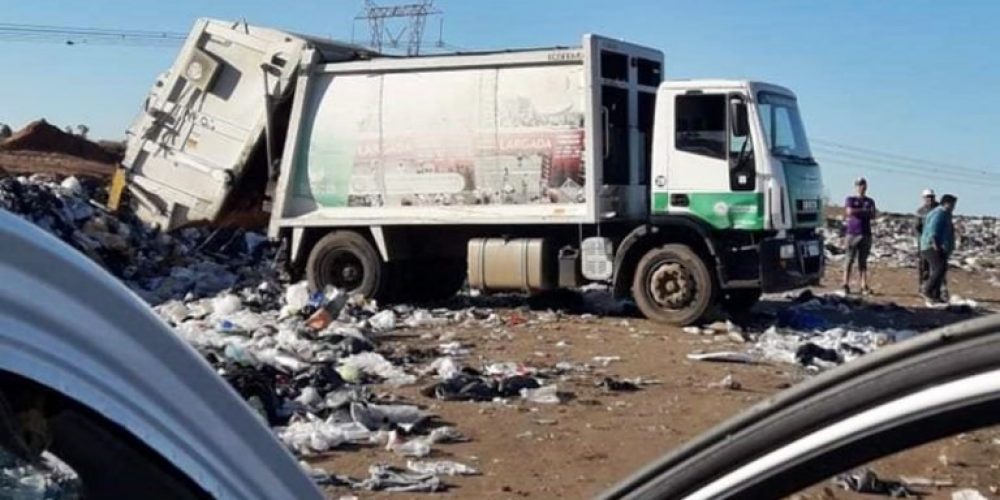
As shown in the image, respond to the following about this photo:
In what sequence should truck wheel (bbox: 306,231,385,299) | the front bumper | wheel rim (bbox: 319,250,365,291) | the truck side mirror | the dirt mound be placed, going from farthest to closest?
the dirt mound, wheel rim (bbox: 319,250,365,291), truck wheel (bbox: 306,231,385,299), the front bumper, the truck side mirror

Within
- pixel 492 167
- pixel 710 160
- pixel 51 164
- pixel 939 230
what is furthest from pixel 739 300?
pixel 51 164

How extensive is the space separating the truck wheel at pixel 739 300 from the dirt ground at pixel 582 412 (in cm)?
144

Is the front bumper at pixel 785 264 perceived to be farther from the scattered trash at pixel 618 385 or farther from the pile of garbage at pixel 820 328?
the scattered trash at pixel 618 385

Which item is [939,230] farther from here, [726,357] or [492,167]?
[726,357]

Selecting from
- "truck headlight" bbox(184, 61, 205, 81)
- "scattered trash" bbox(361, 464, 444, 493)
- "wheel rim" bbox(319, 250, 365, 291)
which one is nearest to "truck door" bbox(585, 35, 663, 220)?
"wheel rim" bbox(319, 250, 365, 291)

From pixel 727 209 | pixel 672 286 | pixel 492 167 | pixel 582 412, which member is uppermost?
pixel 492 167

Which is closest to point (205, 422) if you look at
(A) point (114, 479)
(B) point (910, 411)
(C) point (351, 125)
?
(A) point (114, 479)

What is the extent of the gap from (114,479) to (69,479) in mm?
59

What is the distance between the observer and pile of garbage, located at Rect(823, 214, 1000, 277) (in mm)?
27453

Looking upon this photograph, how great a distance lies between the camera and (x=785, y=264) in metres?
13.2

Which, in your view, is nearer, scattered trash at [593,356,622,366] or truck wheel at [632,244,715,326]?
scattered trash at [593,356,622,366]

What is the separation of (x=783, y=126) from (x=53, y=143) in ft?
96.4

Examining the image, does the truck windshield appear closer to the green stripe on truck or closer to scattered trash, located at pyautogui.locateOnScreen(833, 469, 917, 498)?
the green stripe on truck

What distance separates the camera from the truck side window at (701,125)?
13.1 metres
